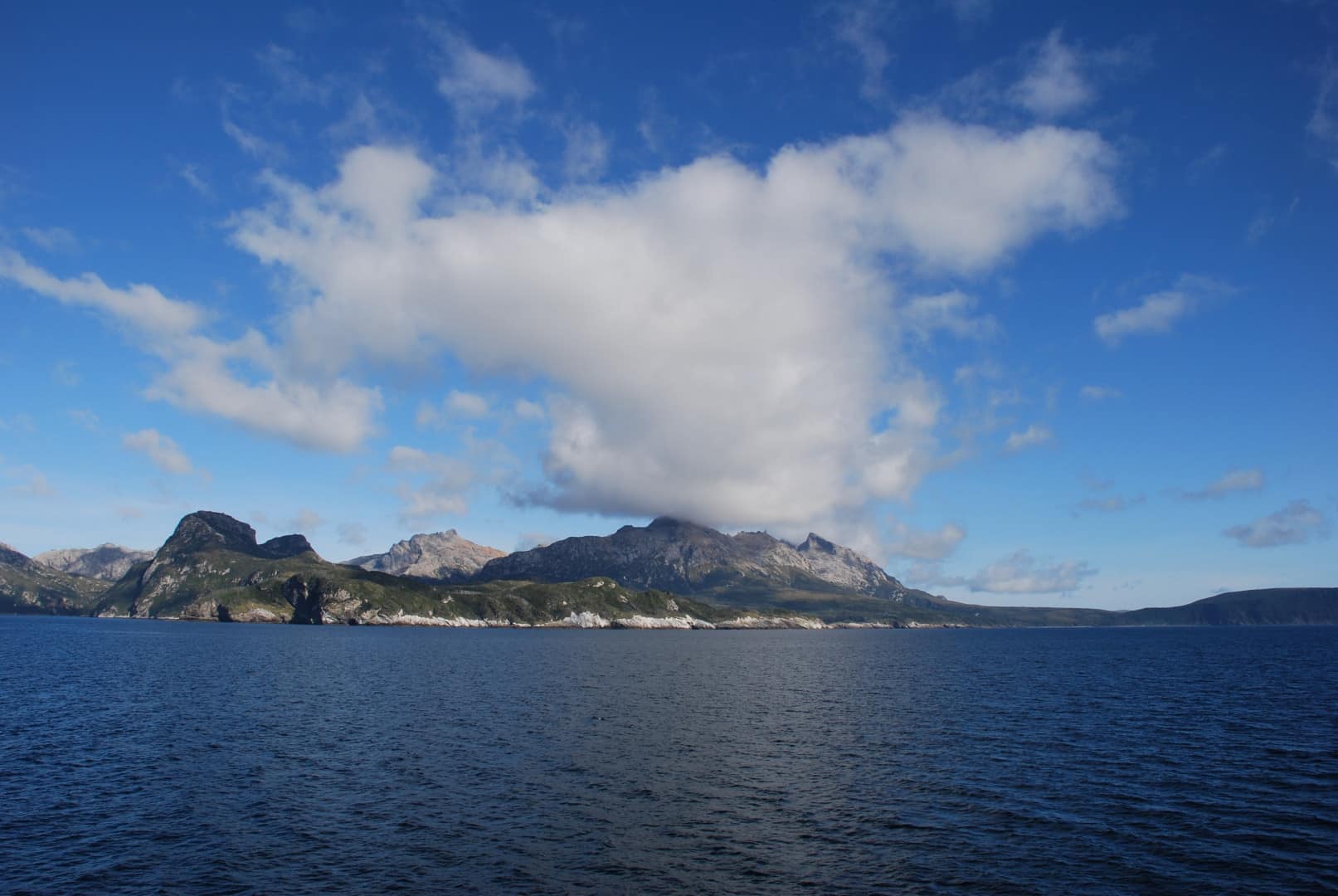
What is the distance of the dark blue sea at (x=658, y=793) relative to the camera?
41.6 m

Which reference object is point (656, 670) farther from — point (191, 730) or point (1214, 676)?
point (1214, 676)

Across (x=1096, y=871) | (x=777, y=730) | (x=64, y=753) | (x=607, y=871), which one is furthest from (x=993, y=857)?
(x=64, y=753)

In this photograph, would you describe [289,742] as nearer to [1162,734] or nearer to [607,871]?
[607,871]

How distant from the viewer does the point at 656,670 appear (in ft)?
560

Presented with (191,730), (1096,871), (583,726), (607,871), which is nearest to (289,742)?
(191,730)

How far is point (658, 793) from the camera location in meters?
58.0

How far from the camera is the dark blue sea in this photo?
4156 cm

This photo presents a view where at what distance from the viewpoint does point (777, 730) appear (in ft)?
285

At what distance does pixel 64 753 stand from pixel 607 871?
2376 inches

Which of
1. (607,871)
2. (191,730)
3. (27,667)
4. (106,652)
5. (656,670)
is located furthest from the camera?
(106,652)

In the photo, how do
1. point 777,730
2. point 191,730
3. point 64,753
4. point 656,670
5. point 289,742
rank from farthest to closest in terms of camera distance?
point 656,670 < point 777,730 < point 191,730 < point 289,742 < point 64,753

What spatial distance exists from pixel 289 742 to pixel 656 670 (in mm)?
104262

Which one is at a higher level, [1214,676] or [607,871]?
[1214,676]

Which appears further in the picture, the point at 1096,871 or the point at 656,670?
the point at 656,670
